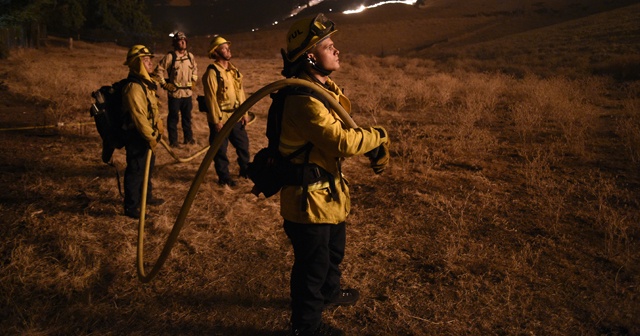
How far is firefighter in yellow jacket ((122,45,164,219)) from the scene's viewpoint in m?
4.24

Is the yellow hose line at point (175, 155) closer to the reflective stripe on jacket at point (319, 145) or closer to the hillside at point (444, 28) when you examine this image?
the reflective stripe on jacket at point (319, 145)

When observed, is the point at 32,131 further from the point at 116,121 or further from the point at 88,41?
the point at 88,41

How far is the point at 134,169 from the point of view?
4.57 metres

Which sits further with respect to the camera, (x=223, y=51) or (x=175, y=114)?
(x=175, y=114)

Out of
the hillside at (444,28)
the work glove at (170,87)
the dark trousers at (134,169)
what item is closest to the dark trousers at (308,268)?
the dark trousers at (134,169)

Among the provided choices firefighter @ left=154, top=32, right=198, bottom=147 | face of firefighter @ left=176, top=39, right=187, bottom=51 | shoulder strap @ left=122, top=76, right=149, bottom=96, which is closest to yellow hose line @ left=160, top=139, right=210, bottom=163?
shoulder strap @ left=122, top=76, right=149, bottom=96

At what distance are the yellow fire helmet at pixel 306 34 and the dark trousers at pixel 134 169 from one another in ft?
8.93

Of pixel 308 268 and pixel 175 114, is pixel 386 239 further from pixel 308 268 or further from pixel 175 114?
pixel 175 114

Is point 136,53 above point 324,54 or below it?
above

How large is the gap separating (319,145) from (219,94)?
3486 millimetres

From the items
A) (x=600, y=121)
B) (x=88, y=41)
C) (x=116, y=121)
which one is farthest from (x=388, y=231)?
(x=88, y=41)

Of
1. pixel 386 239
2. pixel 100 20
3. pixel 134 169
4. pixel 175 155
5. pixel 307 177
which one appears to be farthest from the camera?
pixel 100 20

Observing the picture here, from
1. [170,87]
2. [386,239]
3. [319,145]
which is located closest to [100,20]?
[170,87]

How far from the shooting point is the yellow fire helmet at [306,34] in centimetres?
237
